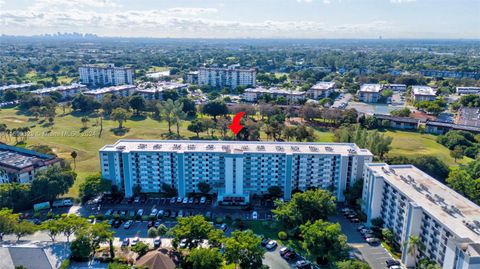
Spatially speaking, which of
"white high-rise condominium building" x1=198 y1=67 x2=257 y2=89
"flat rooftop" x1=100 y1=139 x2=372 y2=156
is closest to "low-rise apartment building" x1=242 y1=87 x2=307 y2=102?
"white high-rise condominium building" x1=198 y1=67 x2=257 y2=89

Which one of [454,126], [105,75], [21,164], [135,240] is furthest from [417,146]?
[105,75]

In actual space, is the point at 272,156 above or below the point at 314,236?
above

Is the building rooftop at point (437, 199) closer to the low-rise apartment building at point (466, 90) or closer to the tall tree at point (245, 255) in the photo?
the tall tree at point (245, 255)

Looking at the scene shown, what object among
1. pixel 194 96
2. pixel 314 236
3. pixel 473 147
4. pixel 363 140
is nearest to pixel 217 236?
pixel 314 236

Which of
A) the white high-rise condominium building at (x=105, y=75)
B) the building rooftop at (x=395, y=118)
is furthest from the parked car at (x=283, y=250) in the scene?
the white high-rise condominium building at (x=105, y=75)

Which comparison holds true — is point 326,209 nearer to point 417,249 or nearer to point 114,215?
point 417,249
